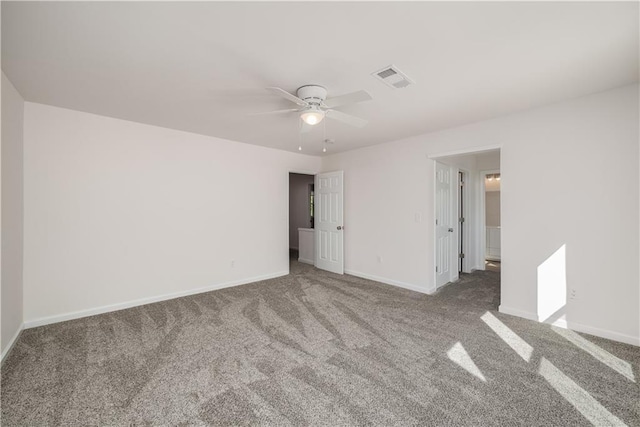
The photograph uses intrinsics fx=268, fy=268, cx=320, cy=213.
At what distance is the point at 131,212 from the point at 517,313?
5.05 meters

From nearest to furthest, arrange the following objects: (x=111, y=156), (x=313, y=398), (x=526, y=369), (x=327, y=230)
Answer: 1. (x=313, y=398)
2. (x=526, y=369)
3. (x=111, y=156)
4. (x=327, y=230)

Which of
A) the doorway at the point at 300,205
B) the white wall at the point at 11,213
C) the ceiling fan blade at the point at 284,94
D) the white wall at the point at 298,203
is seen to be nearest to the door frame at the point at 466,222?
the doorway at the point at 300,205

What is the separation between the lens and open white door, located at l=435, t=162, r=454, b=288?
14.2ft

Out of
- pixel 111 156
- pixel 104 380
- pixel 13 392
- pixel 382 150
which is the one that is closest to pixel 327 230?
pixel 382 150

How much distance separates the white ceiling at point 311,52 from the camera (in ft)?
5.23

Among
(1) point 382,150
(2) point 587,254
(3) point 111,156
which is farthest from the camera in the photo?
(1) point 382,150

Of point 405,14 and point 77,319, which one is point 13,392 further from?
point 405,14

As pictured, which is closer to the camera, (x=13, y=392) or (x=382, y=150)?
(x=13, y=392)

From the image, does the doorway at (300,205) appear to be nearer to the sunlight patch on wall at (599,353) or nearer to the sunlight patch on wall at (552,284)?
the sunlight patch on wall at (552,284)

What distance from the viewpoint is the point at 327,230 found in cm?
558

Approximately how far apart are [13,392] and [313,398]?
213 cm

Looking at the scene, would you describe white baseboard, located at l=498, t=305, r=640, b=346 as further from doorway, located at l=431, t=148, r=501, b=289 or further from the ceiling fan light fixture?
the ceiling fan light fixture

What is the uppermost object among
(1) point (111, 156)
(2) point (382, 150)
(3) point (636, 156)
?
(2) point (382, 150)

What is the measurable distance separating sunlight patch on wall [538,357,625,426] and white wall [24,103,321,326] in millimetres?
4002
